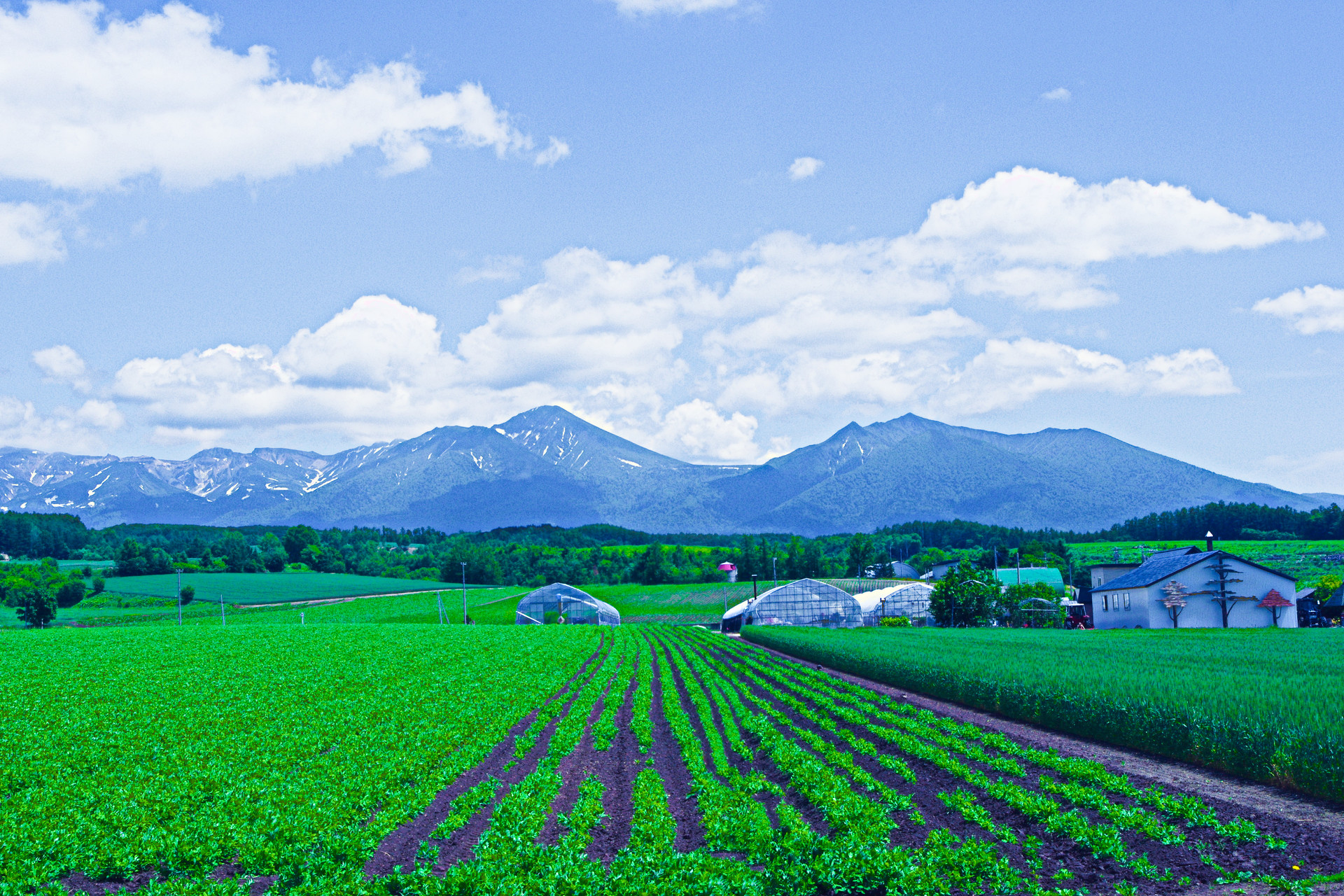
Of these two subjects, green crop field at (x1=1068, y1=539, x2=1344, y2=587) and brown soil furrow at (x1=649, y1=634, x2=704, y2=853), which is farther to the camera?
green crop field at (x1=1068, y1=539, x2=1344, y2=587)

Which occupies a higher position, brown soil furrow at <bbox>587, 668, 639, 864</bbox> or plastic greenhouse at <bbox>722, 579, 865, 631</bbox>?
brown soil furrow at <bbox>587, 668, 639, 864</bbox>

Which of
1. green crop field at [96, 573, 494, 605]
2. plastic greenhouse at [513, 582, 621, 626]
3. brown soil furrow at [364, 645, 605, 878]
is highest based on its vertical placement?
brown soil furrow at [364, 645, 605, 878]

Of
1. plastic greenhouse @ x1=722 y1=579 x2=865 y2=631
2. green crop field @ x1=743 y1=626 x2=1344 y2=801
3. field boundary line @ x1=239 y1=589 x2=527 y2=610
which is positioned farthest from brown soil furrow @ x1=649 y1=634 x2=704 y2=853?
field boundary line @ x1=239 y1=589 x2=527 y2=610

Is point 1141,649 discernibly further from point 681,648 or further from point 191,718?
point 191,718

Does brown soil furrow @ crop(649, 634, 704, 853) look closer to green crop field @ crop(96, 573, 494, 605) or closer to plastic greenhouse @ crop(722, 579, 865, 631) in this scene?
plastic greenhouse @ crop(722, 579, 865, 631)

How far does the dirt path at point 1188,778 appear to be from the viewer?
15898mm

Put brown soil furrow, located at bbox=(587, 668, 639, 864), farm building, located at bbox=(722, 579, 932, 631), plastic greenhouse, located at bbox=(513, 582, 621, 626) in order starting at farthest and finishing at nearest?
plastic greenhouse, located at bbox=(513, 582, 621, 626) < farm building, located at bbox=(722, 579, 932, 631) < brown soil furrow, located at bbox=(587, 668, 639, 864)

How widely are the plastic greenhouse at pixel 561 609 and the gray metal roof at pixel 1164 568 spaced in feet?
183

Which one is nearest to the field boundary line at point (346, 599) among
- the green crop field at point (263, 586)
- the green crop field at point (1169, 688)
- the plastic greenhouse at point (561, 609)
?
the green crop field at point (263, 586)

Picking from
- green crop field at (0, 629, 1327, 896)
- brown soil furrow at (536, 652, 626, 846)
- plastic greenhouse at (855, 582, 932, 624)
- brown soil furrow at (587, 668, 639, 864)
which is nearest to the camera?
green crop field at (0, 629, 1327, 896)

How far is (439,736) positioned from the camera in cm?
2448

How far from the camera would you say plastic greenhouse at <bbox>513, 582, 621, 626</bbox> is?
108 metres

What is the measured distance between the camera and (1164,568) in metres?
78.1

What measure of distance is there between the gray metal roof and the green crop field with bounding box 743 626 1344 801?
22.7 m
